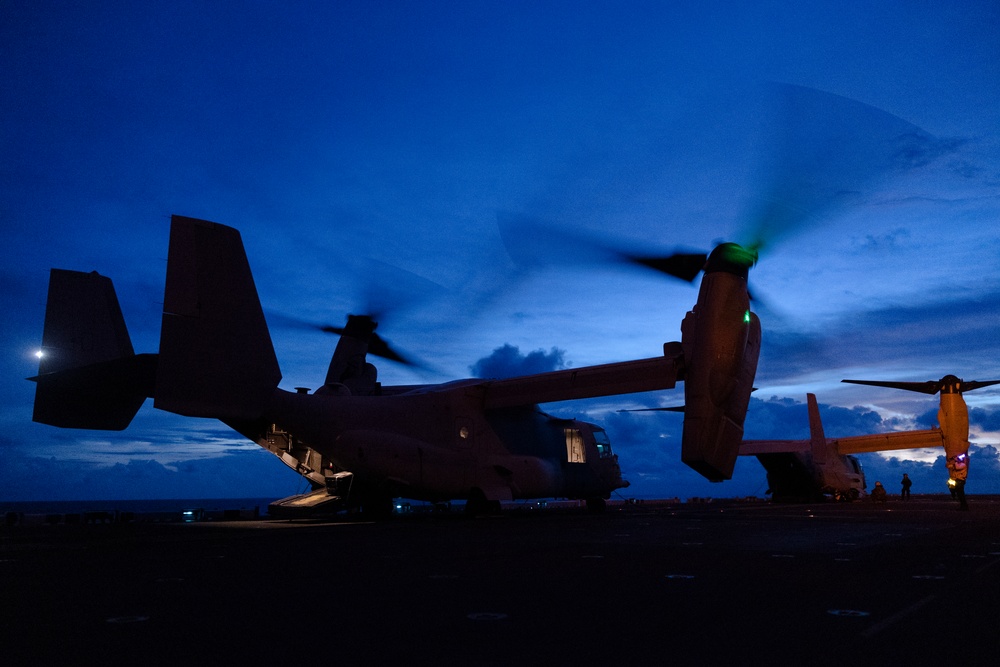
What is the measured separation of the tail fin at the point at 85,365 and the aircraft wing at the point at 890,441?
44413 mm

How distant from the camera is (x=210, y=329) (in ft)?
58.0

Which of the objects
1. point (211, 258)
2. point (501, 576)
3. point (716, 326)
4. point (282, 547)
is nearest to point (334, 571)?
point (501, 576)

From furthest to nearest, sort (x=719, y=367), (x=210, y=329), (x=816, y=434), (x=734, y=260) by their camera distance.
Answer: (x=816, y=434)
(x=734, y=260)
(x=719, y=367)
(x=210, y=329)

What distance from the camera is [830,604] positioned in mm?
6172

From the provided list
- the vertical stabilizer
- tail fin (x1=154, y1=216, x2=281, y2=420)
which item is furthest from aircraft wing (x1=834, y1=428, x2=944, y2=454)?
tail fin (x1=154, y1=216, x2=281, y2=420)

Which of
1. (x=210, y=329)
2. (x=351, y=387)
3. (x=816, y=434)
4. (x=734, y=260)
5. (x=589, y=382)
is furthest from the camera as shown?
(x=816, y=434)

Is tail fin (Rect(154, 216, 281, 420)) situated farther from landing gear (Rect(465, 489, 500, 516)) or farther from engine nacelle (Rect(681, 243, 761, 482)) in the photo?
engine nacelle (Rect(681, 243, 761, 482))

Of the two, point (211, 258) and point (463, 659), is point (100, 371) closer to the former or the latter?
point (211, 258)

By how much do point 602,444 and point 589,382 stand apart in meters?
9.25

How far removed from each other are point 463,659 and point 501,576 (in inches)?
161

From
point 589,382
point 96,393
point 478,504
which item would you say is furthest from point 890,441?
point 96,393

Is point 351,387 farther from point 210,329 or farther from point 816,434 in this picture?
point 816,434

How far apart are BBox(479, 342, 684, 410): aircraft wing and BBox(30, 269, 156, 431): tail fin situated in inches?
495

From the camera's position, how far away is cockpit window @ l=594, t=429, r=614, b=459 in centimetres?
3394
